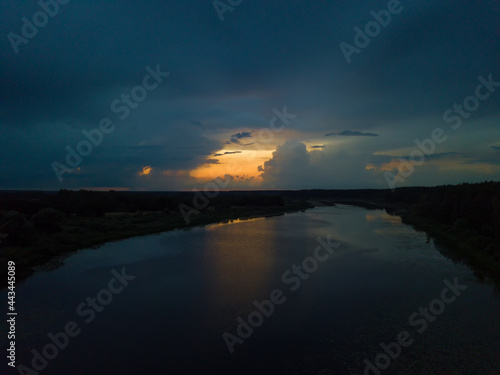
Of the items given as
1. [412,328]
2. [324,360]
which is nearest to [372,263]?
[412,328]

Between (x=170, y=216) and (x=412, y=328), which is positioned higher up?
(x=170, y=216)

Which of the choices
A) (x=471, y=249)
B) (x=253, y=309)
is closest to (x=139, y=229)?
(x=253, y=309)

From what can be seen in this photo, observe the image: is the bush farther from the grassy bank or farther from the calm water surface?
the calm water surface

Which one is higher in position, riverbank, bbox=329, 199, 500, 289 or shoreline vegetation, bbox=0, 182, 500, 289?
shoreline vegetation, bbox=0, 182, 500, 289

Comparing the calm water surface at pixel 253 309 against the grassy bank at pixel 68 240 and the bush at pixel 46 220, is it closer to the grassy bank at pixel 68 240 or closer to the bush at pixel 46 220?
the grassy bank at pixel 68 240

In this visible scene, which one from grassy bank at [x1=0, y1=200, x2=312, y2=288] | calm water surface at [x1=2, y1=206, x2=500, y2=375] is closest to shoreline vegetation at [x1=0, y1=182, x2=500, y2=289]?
grassy bank at [x1=0, y1=200, x2=312, y2=288]

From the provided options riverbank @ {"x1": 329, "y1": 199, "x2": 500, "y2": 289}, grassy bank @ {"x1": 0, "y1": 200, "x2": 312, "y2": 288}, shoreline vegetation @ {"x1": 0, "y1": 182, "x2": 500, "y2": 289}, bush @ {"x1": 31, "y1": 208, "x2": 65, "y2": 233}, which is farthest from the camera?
bush @ {"x1": 31, "y1": 208, "x2": 65, "y2": 233}

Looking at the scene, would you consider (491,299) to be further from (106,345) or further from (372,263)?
(106,345)

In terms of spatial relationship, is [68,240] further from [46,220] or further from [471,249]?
[471,249]

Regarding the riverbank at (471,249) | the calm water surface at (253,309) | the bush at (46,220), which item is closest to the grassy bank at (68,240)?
the bush at (46,220)
